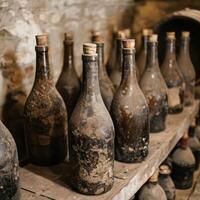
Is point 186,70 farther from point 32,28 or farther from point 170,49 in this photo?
point 32,28

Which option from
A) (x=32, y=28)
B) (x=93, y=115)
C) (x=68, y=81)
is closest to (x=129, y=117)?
(x=93, y=115)

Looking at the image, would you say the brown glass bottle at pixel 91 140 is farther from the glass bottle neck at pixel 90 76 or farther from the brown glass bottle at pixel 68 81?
the brown glass bottle at pixel 68 81

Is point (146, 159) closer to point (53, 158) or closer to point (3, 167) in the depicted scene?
point (53, 158)

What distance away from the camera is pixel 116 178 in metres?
1.08

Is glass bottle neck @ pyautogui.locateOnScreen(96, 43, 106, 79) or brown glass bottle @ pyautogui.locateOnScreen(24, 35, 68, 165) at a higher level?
glass bottle neck @ pyautogui.locateOnScreen(96, 43, 106, 79)

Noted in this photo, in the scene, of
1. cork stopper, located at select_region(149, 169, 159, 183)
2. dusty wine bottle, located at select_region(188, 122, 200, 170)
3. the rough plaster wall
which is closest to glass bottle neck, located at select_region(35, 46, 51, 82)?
the rough plaster wall

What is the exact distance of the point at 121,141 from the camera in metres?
1.15

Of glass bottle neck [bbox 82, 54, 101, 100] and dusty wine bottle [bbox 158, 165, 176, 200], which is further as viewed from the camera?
dusty wine bottle [bbox 158, 165, 176, 200]

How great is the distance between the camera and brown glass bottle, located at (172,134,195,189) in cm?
161

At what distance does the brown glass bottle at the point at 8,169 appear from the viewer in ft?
2.85

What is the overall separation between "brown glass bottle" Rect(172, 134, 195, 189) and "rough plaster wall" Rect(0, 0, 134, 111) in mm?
643

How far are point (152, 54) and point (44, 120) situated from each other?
52cm

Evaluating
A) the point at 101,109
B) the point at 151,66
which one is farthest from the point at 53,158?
the point at 151,66

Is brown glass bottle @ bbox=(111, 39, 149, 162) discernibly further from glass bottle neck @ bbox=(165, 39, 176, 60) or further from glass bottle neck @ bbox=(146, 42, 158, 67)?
glass bottle neck @ bbox=(165, 39, 176, 60)
